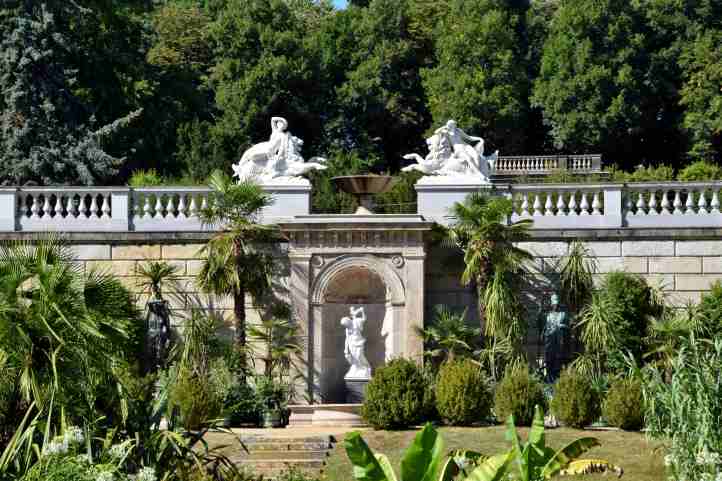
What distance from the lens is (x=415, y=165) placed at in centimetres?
2473

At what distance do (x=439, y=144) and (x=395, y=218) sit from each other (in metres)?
1.77

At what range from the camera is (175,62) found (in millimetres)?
48562

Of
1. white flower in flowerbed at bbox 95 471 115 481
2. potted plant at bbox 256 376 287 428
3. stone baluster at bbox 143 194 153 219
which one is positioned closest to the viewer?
white flower in flowerbed at bbox 95 471 115 481

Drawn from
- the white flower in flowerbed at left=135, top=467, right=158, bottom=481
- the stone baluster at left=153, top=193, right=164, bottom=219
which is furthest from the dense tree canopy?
the white flower in flowerbed at left=135, top=467, right=158, bottom=481

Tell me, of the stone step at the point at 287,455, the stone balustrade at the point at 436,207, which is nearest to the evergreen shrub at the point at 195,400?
the stone step at the point at 287,455

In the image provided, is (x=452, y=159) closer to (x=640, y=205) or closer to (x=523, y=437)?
(x=640, y=205)

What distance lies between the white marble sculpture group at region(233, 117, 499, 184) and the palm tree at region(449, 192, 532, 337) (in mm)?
1259

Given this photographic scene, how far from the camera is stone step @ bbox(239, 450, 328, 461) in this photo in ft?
62.3

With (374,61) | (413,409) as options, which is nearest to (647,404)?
(413,409)

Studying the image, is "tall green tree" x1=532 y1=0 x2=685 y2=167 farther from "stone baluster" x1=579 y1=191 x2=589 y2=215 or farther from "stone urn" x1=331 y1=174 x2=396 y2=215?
"stone urn" x1=331 y1=174 x2=396 y2=215

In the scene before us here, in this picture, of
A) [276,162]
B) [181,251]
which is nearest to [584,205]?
[276,162]

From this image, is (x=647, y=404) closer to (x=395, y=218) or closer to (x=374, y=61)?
(x=395, y=218)

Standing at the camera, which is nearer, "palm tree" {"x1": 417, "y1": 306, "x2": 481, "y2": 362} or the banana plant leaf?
the banana plant leaf

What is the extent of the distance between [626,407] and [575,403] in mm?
669
